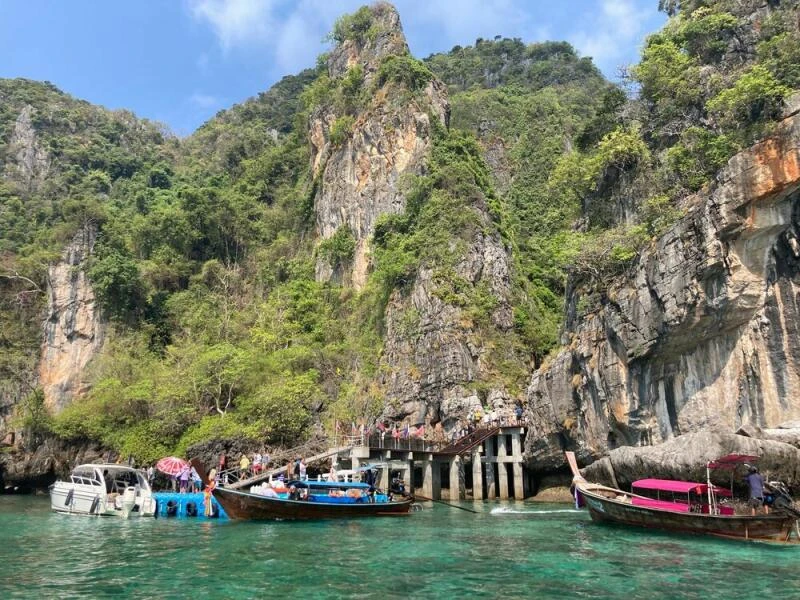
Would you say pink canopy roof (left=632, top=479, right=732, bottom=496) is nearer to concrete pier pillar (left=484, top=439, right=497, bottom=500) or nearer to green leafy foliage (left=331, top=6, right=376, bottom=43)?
concrete pier pillar (left=484, top=439, right=497, bottom=500)

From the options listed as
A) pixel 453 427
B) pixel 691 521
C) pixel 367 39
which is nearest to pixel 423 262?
pixel 453 427

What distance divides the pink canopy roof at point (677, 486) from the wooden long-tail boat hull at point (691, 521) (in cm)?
87

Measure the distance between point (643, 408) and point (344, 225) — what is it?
2979 cm

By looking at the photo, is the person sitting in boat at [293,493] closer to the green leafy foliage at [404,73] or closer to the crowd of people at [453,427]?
the crowd of people at [453,427]

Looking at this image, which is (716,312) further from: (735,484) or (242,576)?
(242,576)

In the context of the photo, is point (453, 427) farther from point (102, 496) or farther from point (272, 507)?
point (102, 496)

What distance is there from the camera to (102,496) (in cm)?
2369

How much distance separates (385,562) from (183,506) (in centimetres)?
1278

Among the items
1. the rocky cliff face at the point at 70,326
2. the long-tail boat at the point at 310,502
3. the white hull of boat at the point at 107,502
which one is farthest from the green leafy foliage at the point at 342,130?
the long-tail boat at the point at 310,502

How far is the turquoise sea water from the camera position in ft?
35.2

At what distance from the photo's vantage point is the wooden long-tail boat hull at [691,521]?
50.0 ft

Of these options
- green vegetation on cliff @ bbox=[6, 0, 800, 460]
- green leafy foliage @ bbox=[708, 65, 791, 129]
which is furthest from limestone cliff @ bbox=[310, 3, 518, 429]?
green leafy foliage @ bbox=[708, 65, 791, 129]

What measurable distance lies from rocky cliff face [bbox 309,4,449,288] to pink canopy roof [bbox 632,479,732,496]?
96.2ft

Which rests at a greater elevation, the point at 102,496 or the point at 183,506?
the point at 102,496
